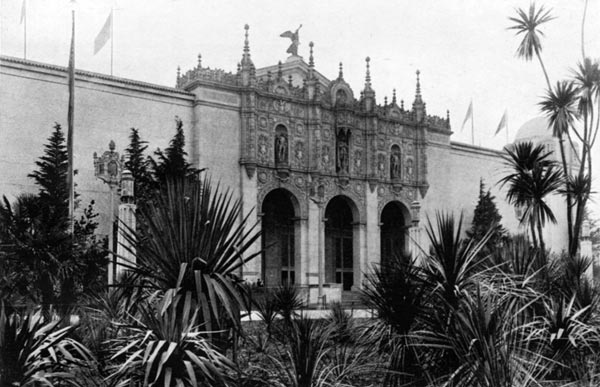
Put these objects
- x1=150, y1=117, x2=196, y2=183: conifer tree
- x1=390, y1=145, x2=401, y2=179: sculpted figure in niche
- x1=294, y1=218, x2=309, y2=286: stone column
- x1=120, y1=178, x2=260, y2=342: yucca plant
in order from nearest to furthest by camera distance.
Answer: x1=120, y1=178, x2=260, y2=342: yucca plant
x1=150, y1=117, x2=196, y2=183: conifer tree
x1=294, y1=218, x2=309, y2=286: stone column
x1=390, y1=145, x2=401, y2=179: sculpted figure in niche

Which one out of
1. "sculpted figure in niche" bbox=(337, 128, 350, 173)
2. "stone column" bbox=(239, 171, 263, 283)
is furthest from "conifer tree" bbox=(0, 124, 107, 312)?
"sculpted figure in niche" bbox=(337, 128, 350, 173)

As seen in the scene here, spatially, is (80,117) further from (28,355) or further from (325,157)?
(28,355)

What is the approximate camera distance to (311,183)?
27406mm

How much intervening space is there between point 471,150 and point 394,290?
29.1m

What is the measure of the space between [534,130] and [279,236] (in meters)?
22.0

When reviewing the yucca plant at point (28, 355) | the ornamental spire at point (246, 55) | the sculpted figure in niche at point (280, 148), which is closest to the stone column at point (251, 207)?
the sculpted figure in niche at point (280, 148)

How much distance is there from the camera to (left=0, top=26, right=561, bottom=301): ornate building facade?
21.3 meters

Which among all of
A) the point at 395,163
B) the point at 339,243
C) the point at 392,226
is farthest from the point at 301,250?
the point at 395,163

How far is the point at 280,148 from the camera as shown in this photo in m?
26.8

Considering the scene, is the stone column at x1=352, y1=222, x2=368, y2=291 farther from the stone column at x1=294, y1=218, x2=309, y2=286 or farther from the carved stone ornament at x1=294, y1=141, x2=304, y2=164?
the carved stone ornament at x1=294, y1=141, x2=304, y2=164

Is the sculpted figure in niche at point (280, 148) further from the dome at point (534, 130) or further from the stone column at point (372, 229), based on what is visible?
the dome at point (534, 130)

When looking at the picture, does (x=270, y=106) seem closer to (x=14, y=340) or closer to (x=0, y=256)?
(x=0, y=256)

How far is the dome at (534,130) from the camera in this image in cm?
4022

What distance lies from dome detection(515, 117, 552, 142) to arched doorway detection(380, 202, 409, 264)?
1327 cm
